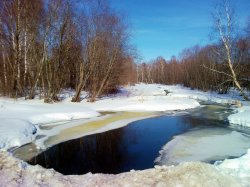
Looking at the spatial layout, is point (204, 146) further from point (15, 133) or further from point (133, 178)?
point (15, 133)

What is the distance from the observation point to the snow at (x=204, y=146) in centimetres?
984

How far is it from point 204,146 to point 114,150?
346 cm

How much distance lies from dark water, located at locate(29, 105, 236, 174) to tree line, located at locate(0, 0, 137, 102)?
12.2m

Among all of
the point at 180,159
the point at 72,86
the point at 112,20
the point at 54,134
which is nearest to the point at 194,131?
the point at 180,159

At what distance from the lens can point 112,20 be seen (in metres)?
28.2

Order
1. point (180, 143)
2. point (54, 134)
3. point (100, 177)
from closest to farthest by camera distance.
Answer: point (100, 177) → point (180, 143) → point (54, 134)

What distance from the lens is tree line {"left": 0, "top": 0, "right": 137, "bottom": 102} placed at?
80.6 feet

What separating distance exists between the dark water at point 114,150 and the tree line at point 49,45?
12166mm

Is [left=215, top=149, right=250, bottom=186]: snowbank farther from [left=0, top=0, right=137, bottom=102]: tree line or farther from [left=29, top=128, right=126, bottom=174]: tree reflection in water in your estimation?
[left=0, top=0, right=137, bottom=102]: tree line

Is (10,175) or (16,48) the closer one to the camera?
(10,175)

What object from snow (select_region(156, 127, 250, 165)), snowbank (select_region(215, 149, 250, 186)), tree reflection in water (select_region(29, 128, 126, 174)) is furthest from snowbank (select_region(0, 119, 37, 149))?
snowbank (select_region(215, 149, 250, 186))

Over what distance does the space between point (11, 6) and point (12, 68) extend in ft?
16.9

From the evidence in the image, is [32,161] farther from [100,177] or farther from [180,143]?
[180,143]

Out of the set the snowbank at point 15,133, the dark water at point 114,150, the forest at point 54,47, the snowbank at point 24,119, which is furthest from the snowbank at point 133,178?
the forest at point 54,47
